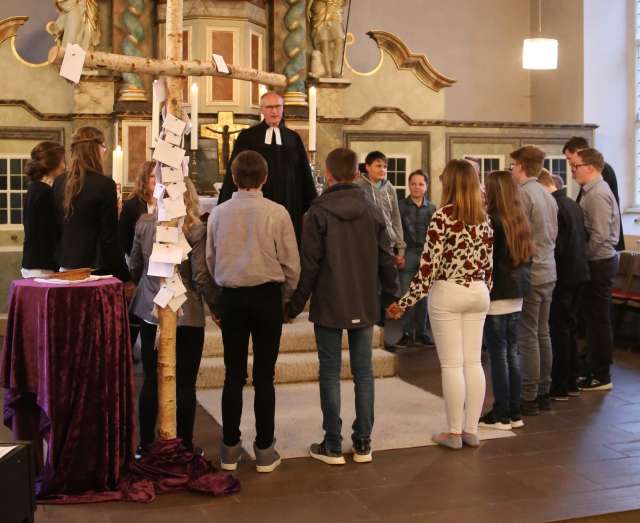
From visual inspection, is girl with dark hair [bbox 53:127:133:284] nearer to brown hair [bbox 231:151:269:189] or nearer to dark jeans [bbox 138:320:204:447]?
dark jeans [bbox 138:320:204:447]

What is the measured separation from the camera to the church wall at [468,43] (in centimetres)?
1242

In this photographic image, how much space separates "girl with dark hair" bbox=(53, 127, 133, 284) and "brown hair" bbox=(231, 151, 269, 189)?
2.36 feet

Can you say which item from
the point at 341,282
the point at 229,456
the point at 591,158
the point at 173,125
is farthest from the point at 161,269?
the point at 591,158

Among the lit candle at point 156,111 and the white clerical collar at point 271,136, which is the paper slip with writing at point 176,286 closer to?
the lit candle at point 156,111

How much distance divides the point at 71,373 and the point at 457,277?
80.1 inches

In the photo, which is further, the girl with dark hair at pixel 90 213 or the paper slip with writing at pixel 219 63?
the girl with dark hair at pixel 90 213

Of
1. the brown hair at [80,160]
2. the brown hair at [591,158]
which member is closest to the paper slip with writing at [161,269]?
the brown hair at [80,160]

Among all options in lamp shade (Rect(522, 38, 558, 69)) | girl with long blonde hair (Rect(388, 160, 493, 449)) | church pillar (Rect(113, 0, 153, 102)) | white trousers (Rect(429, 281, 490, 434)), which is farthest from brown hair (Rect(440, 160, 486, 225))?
lamp shade (Rect(522, 38, 558, 69))

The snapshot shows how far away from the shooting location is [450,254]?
4816 millimetres

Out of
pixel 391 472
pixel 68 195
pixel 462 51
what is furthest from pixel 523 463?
pixel 462 51

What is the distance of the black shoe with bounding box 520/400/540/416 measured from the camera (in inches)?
225

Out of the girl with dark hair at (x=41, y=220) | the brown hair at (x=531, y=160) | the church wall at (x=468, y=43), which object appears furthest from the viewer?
the church wall at (x=468, y=43)

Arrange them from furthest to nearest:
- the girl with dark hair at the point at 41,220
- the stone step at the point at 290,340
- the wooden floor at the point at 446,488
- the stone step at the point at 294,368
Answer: the stone step at the point at 290,340 → the stone step at the point at 294,368 → the girl with dark hair at the point at 41,220 → the wooden floor at the point at 446,488

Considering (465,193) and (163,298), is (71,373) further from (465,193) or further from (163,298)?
(465,193)
